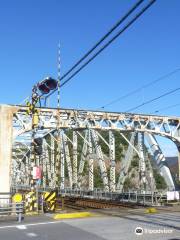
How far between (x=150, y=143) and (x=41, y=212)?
21293 mm

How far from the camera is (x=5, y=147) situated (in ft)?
79.3

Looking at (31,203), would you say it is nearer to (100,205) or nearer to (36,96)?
(36,96)

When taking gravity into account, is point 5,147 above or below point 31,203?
above

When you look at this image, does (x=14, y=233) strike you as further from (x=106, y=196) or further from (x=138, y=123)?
(x=138, y=123)

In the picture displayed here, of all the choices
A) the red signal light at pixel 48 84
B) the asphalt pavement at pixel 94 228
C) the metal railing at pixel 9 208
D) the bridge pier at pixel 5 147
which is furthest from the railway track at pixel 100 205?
the red signal light at pixel 48 84

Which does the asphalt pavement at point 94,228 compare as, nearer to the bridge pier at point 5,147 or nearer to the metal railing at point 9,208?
the metal railing at point 9,208

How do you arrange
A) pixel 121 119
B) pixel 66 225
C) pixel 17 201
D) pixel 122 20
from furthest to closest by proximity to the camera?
pixel 121 119 < pixel 17 201 < pixel 66 225 < pixel 122 20

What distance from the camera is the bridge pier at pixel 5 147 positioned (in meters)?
23.6

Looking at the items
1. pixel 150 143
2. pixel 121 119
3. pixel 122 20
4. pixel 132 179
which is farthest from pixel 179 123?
pixel 132 179

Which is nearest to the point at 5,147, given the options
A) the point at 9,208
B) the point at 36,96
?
the point at 36,96

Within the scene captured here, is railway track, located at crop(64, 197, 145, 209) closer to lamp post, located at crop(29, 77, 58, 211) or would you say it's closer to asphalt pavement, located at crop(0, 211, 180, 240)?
lamp post, located at crop(29, 77, 58, 211)

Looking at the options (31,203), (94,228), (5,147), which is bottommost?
Result: (94,228)

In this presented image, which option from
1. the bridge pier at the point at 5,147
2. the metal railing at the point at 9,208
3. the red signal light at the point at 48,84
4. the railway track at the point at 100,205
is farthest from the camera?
the railway track at the point at 100,205

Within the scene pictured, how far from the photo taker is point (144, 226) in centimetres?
1493
